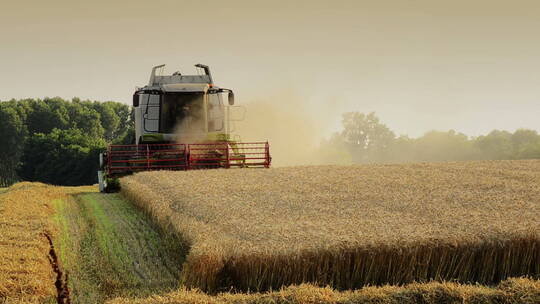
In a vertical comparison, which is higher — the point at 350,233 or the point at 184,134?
the point at 184,134

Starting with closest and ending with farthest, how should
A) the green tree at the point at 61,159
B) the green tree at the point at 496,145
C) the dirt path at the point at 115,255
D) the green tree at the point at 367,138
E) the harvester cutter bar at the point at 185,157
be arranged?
the dirt path at the point at 115,255
the harvester cutter bar at the point at 185,157
the green tree at the point at 61,159
the green tree at the point at 496,145
the green tree at the point at 367,138

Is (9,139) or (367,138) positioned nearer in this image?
(9,139)

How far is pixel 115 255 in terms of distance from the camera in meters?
9.58

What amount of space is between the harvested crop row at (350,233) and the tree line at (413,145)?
59316 mm

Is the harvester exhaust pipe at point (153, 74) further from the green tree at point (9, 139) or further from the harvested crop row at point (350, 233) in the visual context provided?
the green tree at point (9, 139)

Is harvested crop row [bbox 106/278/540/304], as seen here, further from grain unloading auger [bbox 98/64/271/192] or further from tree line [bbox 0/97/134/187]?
tree line [bbox 0/97/134/187]

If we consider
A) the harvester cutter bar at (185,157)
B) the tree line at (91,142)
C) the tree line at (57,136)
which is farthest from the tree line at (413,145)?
the harvester cutter bar at (185,157)

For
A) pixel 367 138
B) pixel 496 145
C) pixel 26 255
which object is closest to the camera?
pixel 26 255

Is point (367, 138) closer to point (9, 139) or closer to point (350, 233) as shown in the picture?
point (9, 139)

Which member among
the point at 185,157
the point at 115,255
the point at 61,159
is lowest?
the point at 61,159

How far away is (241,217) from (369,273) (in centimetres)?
268

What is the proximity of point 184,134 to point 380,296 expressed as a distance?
15.0 meters

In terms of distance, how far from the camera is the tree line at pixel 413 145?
2916 inches

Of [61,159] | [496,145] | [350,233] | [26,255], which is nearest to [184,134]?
[26,255]
